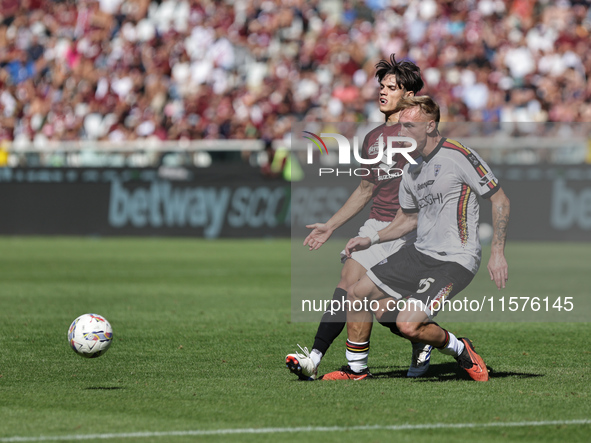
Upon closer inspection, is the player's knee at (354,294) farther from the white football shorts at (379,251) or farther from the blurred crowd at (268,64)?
the blurred crowd at (268,64)

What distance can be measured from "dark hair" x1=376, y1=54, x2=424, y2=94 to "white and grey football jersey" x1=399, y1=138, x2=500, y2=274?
2.28ft

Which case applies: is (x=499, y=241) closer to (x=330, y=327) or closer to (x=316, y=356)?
(x=330, y=327)

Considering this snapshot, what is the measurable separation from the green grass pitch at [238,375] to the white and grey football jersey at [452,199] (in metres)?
0.94

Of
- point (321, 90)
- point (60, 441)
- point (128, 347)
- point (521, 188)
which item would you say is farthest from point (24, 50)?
point (60, 441)

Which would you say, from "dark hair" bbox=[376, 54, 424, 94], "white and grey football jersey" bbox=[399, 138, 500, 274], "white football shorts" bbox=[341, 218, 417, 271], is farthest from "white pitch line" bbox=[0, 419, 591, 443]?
"dark hair" bbox=[376, 54, 424, 94]

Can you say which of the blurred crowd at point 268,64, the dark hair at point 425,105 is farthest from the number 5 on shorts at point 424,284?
the blurred crowd at point 268,64

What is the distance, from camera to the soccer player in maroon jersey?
7414 mm

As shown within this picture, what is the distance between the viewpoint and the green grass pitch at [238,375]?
18.6 ft

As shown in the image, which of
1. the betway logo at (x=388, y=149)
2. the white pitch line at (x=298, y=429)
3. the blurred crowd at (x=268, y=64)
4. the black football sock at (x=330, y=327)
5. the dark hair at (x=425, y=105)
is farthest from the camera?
the blurred crowd at (x=268, y=64)

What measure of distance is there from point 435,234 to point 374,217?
659 mm

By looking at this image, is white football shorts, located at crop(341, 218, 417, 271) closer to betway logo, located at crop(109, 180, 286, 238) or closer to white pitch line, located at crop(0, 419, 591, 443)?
white pitch line, located at crop(0, 419, 591, 443)

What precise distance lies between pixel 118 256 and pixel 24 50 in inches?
501

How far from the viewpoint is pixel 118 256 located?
19.9 m

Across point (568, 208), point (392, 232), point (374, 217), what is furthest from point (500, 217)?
point (568, 208)
